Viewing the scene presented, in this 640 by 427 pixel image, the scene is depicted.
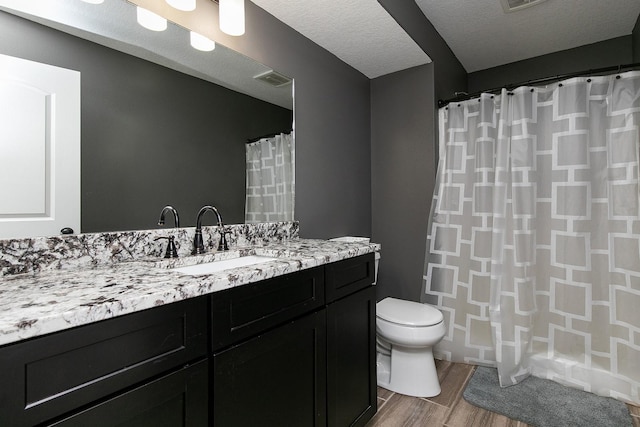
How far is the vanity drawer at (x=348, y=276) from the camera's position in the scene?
1.34 metres

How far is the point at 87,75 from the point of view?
1113mm

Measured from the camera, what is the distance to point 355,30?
194 centimetres

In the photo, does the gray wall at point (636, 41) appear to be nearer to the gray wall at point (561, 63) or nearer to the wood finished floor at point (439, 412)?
the gray wall at point (561, 63)

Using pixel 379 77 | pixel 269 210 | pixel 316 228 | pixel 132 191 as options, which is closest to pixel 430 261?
pixel 316 228

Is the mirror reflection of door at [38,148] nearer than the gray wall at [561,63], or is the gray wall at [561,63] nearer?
the mirror reflection of door at [38,148]

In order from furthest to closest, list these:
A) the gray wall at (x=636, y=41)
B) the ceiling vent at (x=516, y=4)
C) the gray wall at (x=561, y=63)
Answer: the gray wall at (x=561, y=63), the gray wall at (x=636, y=41), the ceiling vent at (x=516, y=4)

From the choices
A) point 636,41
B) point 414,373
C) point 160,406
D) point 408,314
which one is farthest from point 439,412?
point 636,41

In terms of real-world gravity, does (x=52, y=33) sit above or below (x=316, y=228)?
above

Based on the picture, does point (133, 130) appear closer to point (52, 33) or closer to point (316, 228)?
point (52, 33)

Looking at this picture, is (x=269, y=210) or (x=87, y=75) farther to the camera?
(x=269, y=210)

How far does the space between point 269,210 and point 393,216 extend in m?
1.16

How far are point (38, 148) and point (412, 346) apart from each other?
6.38 feet

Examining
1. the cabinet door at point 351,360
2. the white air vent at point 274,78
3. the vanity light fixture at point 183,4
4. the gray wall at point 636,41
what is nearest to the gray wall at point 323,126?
the white air vent at point 274,78

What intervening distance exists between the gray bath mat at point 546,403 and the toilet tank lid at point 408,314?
0.50 meters
